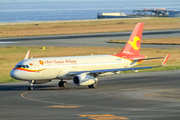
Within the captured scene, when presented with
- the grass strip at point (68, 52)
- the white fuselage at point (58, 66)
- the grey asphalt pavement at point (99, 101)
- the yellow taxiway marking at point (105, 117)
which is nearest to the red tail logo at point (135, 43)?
the white fuselage at point (58, 66)

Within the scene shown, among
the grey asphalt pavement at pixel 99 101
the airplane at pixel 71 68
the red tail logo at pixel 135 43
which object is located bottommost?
the grey asphalt pavement at pixel 99 101

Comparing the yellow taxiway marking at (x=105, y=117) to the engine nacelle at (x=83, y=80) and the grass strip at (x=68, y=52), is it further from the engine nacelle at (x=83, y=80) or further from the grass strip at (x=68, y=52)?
the grass strip at (x=68, y=52)

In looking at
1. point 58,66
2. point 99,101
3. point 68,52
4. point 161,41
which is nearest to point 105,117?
point 99,101

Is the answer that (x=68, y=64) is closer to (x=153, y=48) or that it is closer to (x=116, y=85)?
(x=116, y=85)

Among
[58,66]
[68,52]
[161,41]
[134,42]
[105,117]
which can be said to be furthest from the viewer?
[161,41]

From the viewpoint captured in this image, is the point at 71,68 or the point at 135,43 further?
the point at 135,43

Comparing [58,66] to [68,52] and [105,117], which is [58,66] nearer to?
[105,117]

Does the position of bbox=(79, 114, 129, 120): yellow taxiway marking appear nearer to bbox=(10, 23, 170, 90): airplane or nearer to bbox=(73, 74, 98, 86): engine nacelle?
bbox=(73, 74, 98, 86): engine nacelle

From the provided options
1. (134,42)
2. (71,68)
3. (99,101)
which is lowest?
(99,101)

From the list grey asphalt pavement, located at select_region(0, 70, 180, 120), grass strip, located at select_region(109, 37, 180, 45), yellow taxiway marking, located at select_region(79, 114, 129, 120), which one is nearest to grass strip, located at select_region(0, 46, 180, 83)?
grass strip, located at select_region(109, 37, 180, 45)

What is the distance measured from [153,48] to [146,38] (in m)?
25.4

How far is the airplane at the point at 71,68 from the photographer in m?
41.1

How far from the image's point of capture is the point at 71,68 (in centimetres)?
4384

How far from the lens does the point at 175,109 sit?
29.4 m
